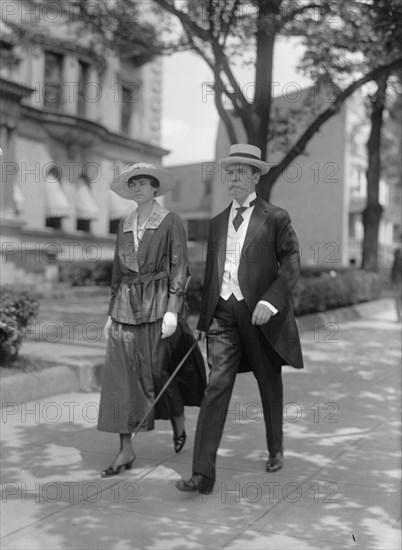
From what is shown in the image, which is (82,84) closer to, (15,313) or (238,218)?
(15,313)

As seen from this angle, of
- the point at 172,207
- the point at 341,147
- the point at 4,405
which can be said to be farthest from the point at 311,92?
the point at 172,207

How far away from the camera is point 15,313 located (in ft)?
24.3

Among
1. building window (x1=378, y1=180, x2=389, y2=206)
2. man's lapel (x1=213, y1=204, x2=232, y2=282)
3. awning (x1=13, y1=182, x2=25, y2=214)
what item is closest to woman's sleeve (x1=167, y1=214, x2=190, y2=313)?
man's lapel (x1=213, y1=204, x2=232, y2=282)

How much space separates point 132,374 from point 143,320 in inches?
14.9

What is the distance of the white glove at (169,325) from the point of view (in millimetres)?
5000

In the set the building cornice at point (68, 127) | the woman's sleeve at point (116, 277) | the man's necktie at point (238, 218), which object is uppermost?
the building cornice at point (68, 127)

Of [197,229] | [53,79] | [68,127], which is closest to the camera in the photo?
[68,127]

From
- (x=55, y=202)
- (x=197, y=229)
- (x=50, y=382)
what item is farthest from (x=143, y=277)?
(x=197, y=229)

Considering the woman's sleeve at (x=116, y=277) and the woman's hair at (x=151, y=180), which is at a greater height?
the woman's hair at (x=151, y=180)

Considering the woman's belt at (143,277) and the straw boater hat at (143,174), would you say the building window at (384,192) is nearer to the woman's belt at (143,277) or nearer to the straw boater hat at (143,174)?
the straw boater hat at (143,174)

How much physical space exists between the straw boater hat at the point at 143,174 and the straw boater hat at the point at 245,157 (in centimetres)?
54

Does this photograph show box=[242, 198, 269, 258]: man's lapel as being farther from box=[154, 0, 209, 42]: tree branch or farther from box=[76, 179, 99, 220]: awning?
box=[76, 179, 99, 220]: awning

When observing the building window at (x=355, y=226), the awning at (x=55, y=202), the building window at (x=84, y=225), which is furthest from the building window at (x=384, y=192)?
the awning at (x=55, y=202)

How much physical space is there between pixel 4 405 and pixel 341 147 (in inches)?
1444
